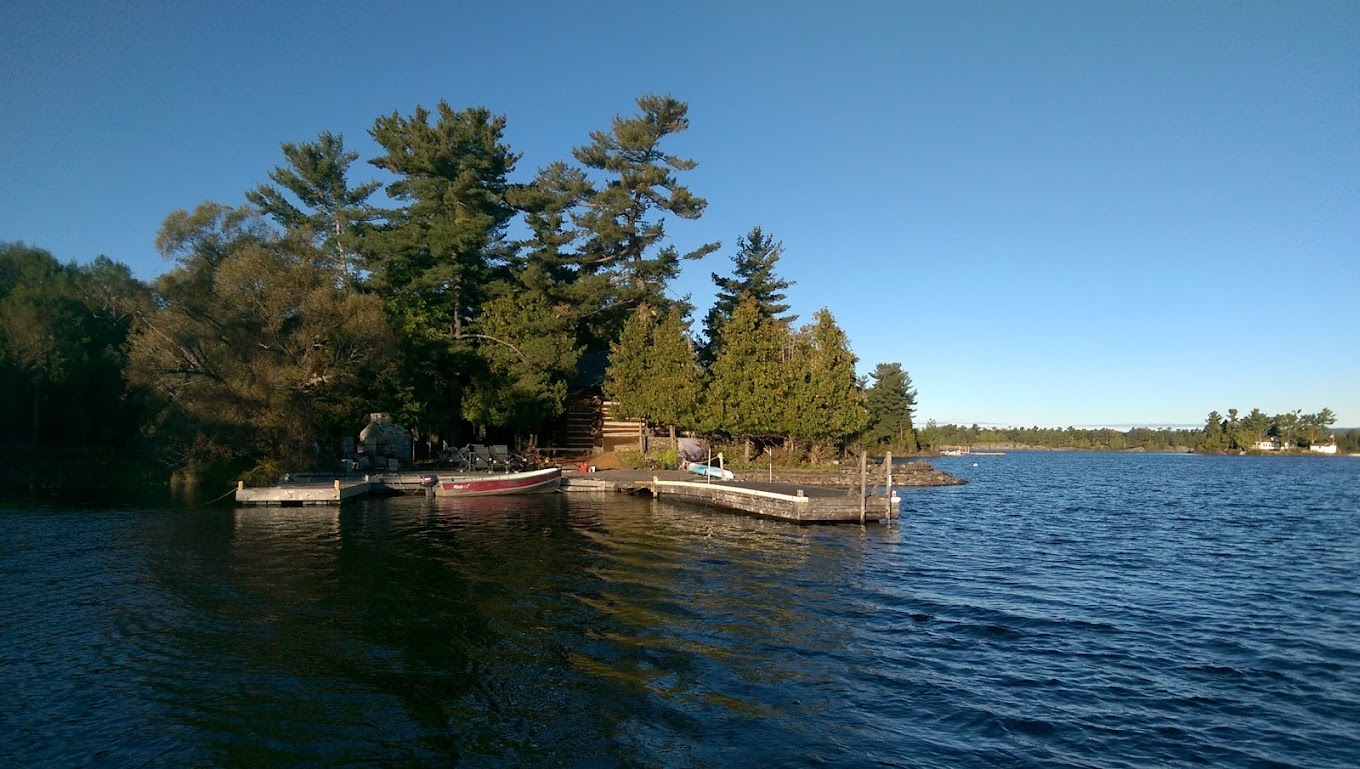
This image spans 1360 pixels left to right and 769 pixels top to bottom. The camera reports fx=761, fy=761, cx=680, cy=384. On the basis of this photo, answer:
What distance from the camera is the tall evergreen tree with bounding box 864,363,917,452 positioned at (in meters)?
81.2

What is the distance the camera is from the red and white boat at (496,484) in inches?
1223

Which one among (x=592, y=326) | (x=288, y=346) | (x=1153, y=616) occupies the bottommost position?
(x=1153, y=616)

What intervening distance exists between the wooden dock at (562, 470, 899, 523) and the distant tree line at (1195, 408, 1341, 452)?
127 meters

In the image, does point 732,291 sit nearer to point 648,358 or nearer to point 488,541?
point 648,358

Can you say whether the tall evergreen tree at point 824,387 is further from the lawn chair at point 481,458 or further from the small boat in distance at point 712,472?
the lawn chair at point 481,458

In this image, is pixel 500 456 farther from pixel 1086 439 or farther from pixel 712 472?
pixel 1086 439

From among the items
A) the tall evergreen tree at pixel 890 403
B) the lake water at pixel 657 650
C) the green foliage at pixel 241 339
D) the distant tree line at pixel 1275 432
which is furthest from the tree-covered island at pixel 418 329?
the distant tree line at pixel 1275 432

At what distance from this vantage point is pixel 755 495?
2773cm

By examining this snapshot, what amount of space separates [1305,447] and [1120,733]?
486 feet

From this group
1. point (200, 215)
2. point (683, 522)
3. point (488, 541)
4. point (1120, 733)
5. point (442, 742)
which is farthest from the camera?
point (200, 215)

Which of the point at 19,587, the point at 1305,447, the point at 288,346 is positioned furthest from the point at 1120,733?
the point at 1305,447

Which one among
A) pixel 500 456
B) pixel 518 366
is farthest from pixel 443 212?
pixel 500 456

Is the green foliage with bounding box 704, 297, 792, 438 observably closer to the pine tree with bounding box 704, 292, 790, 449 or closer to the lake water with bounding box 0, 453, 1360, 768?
the pine tree with bounding box 704, 292, 790, 449

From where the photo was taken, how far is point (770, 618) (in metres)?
13.2
